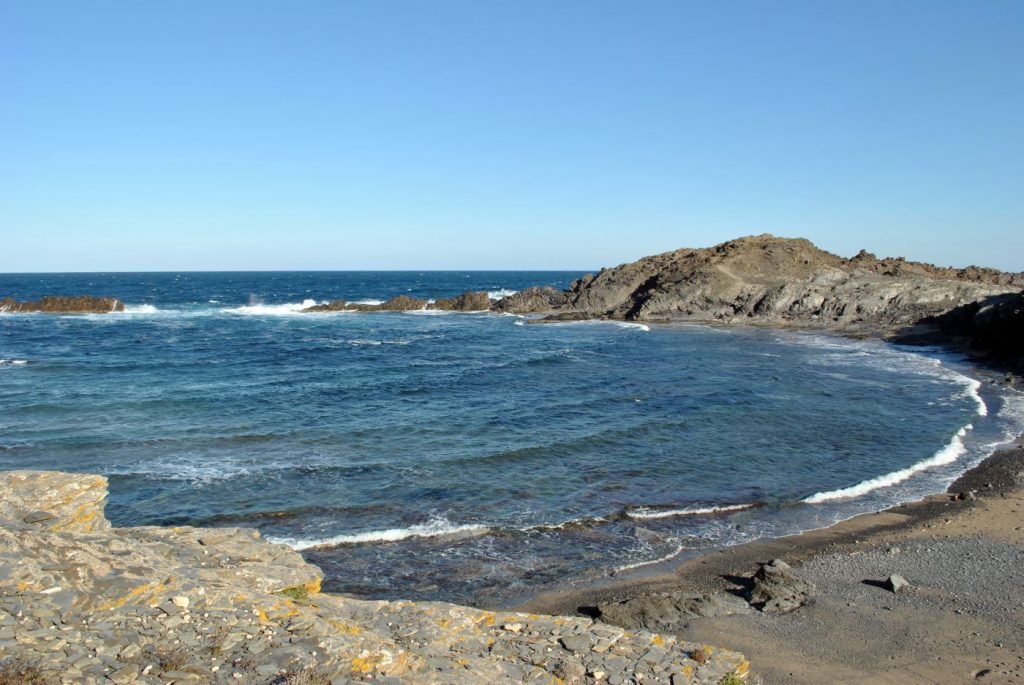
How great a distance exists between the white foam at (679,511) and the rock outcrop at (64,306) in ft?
251

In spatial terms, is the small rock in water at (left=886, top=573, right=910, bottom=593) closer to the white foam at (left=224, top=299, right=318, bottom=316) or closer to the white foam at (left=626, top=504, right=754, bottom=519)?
the white foam at (left=626, top=504, right=754, bottom=519)

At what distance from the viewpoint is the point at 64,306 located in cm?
7638

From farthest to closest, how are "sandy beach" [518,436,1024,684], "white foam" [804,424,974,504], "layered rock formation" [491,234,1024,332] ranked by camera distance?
"layered rock formation" [491,234,1024,332] → "white foam" [804,424,974,504] → "sandy beach" [518,436,1024,684]

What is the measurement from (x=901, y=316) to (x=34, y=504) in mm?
61400

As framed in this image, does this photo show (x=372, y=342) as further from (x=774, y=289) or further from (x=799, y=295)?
(x=799, y=295)

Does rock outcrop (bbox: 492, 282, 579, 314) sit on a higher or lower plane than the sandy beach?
higher

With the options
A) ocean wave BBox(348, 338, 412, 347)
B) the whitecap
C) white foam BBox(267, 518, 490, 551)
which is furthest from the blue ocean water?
the whitecap

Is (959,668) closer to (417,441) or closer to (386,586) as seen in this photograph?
(386,586)

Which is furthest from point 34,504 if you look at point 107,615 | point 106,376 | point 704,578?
point 106,376

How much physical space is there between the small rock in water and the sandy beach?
11cm

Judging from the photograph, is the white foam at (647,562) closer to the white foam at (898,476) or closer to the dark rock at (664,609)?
the dark rock at (664,609)

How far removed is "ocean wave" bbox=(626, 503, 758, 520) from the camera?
18.0 meters

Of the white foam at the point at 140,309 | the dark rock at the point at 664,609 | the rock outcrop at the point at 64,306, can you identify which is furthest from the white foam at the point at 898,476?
the rock outcrop at the point at 64,306

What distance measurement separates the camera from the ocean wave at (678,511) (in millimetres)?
17969
